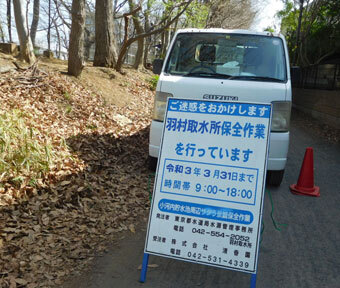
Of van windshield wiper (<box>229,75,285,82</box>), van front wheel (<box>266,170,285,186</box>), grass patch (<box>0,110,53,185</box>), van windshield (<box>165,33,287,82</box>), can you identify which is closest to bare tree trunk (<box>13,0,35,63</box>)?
grass patch (<box>0,110,53,185</box>)

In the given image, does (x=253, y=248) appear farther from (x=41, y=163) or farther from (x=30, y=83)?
(x=30, y=83)

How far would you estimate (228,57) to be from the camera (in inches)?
227

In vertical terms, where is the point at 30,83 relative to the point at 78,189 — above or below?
above

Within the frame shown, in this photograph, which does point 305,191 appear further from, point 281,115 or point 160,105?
point 160,105

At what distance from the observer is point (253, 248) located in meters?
3.07

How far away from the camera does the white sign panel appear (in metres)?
3.13

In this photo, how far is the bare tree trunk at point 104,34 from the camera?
490 inches

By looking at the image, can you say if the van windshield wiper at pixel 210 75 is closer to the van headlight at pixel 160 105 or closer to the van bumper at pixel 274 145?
the van headlight at pixel 160 105

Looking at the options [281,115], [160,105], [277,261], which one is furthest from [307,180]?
[160,105]

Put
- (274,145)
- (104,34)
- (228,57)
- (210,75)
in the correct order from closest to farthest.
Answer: (274,145) → (210,75) → (228,57) → (104,34)

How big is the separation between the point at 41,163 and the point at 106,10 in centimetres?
879

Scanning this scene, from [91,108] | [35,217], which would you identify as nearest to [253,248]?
[35,217]

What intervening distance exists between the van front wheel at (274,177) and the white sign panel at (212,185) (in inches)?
103

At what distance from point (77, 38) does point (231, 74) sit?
5653 millimetres
